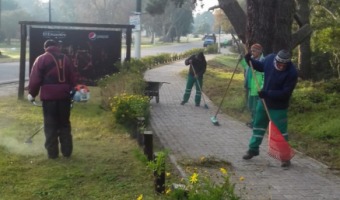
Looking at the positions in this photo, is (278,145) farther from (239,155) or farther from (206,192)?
(206,192)

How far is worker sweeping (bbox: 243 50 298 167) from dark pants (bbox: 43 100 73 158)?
2650mm

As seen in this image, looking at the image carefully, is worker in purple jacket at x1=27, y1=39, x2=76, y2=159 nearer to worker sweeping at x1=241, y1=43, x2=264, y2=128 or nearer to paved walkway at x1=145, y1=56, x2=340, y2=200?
paved walkway at x1=145, y1=56, x2=340, y2=200

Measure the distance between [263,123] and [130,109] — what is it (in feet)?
7.99

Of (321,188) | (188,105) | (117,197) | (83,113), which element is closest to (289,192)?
(321,188)

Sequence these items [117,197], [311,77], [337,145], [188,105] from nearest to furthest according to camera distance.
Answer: [117,197] → [337,145] → [188,105] → [311,77]

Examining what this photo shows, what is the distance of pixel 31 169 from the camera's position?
6664 mm

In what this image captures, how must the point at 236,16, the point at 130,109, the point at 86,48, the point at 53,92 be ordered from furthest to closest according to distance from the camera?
1. the point at 86,48
2. the point at 236,16
3. the point at 130,109
4. the point at 53,92

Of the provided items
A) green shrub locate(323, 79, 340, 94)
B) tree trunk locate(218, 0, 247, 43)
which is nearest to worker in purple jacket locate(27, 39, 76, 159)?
tree trunk locate(218, 0, 247, 43)

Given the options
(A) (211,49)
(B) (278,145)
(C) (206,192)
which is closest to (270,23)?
(B) (278,145)

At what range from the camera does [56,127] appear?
7301 millimetres

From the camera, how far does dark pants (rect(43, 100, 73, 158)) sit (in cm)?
723

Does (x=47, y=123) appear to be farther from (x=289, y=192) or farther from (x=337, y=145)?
(x=337, y=145)

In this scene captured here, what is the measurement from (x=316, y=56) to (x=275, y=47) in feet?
35.8

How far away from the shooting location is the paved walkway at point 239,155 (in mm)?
5961
